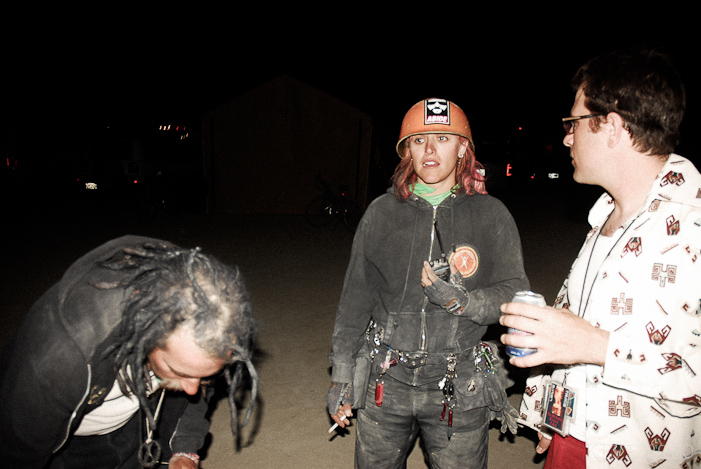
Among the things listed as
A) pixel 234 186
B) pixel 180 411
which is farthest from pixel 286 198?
pixel 180 411

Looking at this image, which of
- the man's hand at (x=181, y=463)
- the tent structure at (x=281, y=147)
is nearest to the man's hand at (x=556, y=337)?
the man's hand at (x=181, y=463)

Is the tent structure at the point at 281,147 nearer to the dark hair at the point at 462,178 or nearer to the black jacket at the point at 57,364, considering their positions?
the dark hair at the point at 462,178

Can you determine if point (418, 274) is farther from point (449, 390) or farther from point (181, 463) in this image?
point (181, 463)

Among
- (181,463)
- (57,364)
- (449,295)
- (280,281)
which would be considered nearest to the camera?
(57,364)

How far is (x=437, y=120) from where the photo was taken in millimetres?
2260

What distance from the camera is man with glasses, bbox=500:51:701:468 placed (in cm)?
150

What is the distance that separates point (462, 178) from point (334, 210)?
10.4 meters

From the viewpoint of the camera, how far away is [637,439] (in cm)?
163

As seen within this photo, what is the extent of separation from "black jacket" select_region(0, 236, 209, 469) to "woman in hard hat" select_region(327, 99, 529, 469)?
3.76ft

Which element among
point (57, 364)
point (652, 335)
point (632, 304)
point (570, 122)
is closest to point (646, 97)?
point (570, 122)

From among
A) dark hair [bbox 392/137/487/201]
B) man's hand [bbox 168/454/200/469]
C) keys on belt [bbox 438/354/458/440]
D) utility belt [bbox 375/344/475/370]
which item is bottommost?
man's hand [bbox 168/454/200/469]

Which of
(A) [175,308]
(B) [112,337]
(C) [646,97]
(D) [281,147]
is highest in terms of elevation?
(D) [281,147]

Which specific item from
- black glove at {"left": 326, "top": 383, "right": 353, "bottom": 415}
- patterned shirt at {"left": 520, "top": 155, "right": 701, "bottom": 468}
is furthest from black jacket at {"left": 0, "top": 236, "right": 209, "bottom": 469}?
patterned shirt at {"left": 520, "top": 155, "right": 701, "bottom": 468}

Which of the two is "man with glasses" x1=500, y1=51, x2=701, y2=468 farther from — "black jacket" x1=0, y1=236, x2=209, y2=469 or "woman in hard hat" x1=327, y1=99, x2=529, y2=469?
"black jacket" x1=0, y1=236, x2=209, y2=469
